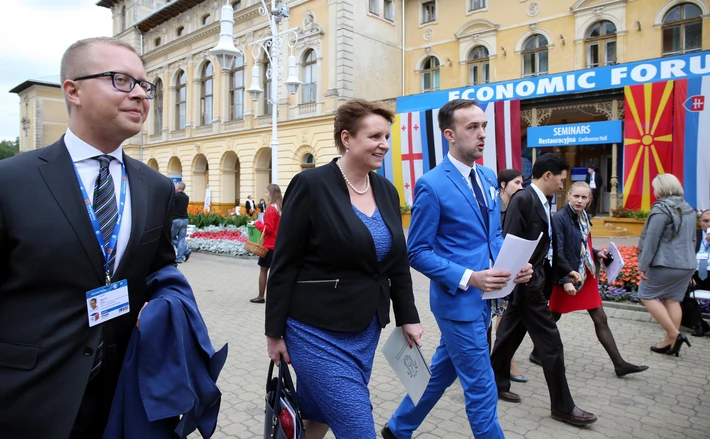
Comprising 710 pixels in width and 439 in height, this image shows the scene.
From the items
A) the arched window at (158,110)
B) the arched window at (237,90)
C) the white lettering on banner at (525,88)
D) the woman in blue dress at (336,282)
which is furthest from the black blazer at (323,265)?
the arched window at (158,110)

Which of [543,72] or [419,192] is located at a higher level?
[543,72]

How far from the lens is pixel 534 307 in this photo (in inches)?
151

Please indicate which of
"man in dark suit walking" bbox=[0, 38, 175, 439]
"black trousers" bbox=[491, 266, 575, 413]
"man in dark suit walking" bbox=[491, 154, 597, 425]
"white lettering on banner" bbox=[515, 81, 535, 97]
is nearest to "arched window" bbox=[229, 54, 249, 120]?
"white lettering on banner" bbox=[515, 81, 535, 97]

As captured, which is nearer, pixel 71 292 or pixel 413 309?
pixel 71 292

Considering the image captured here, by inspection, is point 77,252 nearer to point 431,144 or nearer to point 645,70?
point 645,70

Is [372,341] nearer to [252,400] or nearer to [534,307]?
[534,307]

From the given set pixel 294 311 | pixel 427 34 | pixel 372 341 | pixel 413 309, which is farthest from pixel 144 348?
pixel 427 34

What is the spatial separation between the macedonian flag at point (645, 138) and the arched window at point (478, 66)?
8708 millimetres

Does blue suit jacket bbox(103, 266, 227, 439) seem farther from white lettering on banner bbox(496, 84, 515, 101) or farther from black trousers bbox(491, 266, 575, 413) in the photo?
white lettering on banner bbox(496, 84, 515, 101)

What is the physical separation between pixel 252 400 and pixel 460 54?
2267 centimetres

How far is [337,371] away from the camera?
228 cm

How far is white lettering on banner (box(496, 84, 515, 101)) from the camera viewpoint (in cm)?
1809

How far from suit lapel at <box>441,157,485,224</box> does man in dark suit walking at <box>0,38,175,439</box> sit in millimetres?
1737

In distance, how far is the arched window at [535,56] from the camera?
70.7ft
